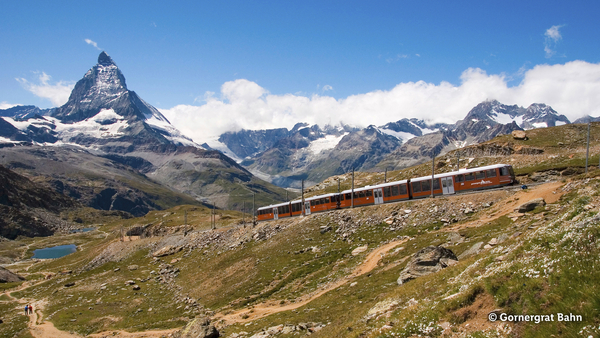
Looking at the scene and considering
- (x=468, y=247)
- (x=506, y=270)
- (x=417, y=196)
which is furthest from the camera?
(x=417, y=196)

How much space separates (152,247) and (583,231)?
11482 cm

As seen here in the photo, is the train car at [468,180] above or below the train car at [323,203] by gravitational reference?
above

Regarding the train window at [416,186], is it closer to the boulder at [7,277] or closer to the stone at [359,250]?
the stone at [359,250]

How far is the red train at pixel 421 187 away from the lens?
2445 inches

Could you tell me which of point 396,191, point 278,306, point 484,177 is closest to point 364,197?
point 396,191

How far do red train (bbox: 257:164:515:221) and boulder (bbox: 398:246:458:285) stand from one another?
36.9 meters

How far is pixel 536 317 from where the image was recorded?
12.5m

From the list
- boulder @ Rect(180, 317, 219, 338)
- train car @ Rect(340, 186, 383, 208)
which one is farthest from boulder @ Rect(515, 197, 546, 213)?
boulder @ Rect(180, 317, 219, 338)

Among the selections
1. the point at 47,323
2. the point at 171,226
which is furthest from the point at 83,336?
the point at 171,226

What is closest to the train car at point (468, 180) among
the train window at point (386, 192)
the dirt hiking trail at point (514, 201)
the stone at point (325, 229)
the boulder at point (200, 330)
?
the train window at point (386, 192)

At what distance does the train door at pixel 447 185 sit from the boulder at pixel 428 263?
120ft

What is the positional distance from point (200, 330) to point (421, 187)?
49.7 m

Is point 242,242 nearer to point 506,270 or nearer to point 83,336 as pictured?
point 83,336

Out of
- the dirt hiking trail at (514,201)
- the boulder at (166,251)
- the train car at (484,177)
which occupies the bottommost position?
the boulder at (166,251)
